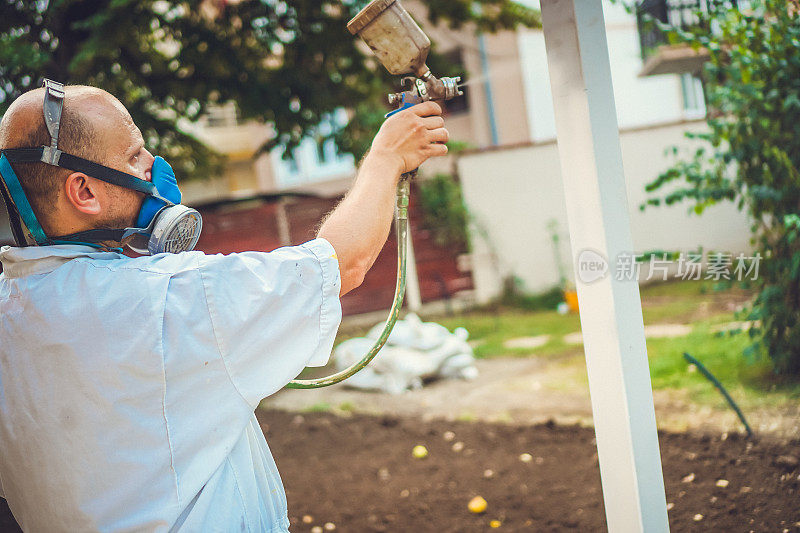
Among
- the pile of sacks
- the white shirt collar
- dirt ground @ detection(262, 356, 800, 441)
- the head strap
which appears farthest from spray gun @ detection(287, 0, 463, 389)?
the pile of sacks

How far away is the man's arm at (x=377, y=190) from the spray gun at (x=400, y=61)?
0.26 feet

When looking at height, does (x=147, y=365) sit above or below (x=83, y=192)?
below

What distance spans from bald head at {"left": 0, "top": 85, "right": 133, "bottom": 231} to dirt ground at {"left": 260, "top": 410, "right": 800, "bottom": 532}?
2504 mm

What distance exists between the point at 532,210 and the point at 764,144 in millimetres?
6632

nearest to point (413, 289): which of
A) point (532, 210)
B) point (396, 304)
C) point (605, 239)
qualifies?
point (532, 210)

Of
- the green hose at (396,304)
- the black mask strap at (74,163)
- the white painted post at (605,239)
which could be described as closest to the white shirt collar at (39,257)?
the black mask strap at (74,163)

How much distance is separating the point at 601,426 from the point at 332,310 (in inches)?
29.0

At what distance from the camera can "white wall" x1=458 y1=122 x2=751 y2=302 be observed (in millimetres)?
10000

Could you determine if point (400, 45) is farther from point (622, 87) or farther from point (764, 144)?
point (622, 87)

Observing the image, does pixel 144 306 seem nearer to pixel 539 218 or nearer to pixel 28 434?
pixel 28 434

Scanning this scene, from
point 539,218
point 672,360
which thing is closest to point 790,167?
point 672,360

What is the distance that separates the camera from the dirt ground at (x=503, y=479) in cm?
285

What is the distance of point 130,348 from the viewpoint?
4.05 feet

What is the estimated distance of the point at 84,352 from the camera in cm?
125
